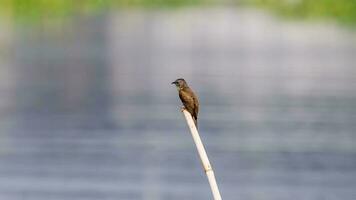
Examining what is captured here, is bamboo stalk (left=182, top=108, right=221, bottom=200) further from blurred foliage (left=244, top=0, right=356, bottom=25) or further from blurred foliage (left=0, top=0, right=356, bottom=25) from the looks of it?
blurred foliage (left=244, top=0, right=356, bottom=25)

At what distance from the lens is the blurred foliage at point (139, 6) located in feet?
176

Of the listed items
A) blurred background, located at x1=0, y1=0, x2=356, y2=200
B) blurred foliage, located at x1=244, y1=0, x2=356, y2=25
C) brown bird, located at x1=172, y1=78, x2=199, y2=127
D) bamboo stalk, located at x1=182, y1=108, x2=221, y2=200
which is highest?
blurred foliage, located at x1=244, y1=0, x2=356, y2=25

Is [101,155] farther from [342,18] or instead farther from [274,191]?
[342,18]

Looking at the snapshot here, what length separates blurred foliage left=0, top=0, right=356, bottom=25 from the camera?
53.8m

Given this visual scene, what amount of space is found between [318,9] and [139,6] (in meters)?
9.90

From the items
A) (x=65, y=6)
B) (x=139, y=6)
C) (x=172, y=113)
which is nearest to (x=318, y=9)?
(x=139, y=6)

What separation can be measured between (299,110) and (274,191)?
752cm

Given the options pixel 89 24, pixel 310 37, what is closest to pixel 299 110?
pixel 310 37

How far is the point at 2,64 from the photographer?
30.9 metres

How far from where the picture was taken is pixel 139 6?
63.5 metres

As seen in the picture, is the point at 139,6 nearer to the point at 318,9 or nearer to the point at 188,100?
the point at 318,9

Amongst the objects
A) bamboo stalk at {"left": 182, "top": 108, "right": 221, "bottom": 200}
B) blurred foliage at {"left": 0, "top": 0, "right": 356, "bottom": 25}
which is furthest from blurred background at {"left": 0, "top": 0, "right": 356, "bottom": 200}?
blurred foliage at {"left": 0, "top": 0, "right": 356, "bottom": 25}

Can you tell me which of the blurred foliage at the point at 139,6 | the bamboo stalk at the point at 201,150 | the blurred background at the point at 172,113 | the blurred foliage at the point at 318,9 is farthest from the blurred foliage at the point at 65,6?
the bamboo stalk at the point at 201,150

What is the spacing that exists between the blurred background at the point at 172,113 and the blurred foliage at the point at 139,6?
324 inches
